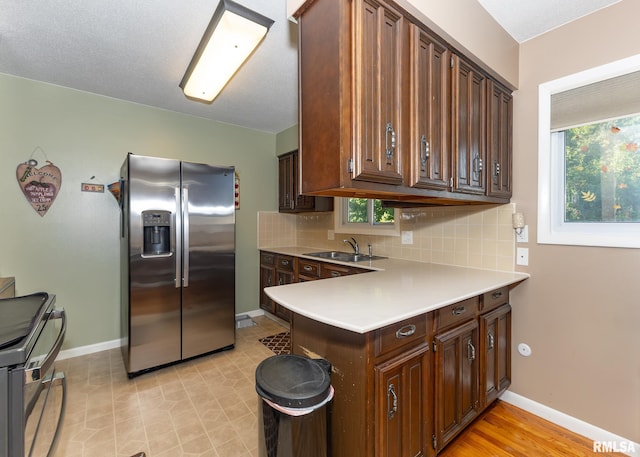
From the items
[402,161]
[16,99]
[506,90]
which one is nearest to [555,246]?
[506,90]

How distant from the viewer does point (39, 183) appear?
267cm

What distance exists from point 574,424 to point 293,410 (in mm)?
2002

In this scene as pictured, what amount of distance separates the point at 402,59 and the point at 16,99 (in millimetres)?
3372

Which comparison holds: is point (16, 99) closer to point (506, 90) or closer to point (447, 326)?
point (447, 326)

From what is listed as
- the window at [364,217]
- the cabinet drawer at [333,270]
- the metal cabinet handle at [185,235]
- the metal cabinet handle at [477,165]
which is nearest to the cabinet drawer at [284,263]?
the cabinet drawer at [333,270]

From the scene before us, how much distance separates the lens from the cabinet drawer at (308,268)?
3062mm

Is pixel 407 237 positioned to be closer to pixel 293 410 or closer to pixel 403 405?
pixel 403 405

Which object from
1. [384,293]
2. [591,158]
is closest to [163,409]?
[384,293]

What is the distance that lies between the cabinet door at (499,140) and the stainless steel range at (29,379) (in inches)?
94.8

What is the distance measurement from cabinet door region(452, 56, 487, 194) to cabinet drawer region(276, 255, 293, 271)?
2211 millimetres

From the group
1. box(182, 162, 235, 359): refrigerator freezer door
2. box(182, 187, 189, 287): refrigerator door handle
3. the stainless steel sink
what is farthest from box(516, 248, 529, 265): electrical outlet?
box(182, 187, 189, 287): refrigerator door handle

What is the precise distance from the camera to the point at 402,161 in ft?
4.76

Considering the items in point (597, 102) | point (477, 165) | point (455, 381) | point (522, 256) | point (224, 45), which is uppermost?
point (224, 45)
